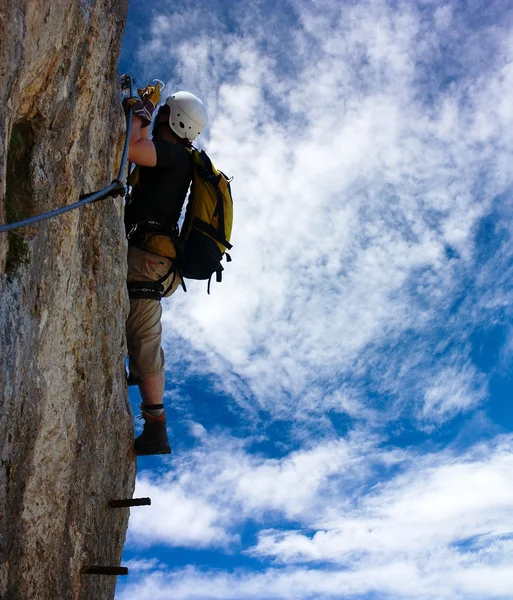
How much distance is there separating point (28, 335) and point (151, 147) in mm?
3649

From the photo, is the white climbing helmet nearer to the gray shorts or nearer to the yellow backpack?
the yellow backpack

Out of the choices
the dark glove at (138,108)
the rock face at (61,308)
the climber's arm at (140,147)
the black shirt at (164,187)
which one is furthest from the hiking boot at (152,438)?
the dark glove at (138,108)

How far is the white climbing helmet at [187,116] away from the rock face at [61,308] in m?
1.42

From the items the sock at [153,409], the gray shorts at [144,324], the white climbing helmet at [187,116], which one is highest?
the white climbing helmet at [187,116]

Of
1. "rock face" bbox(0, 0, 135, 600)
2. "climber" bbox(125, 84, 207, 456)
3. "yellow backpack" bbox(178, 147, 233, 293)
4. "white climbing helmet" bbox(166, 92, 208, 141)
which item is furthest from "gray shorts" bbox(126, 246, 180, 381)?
"white climbing helmet" bbox(166, 92, 208, 141)

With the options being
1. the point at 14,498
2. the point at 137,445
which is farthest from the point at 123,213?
the point at 14,498

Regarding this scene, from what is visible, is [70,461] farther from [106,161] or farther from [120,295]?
[106,161]

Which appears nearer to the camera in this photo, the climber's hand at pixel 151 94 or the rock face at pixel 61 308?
the rock face at pixel 61 308

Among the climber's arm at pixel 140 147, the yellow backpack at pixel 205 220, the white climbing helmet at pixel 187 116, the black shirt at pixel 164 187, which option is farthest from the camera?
the white climbing helmet at pixel 187 116

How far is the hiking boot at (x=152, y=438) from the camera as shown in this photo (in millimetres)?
8938

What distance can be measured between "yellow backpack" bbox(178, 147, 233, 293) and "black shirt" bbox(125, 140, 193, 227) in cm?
16

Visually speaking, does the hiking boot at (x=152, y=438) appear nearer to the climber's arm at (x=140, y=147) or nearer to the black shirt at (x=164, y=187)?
the black shirt at (x=164, y=187)

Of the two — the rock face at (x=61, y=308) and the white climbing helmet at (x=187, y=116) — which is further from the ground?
the white climbing helmet at (x=187, y=116)

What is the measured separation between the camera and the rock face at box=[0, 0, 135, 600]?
5.63 metres
